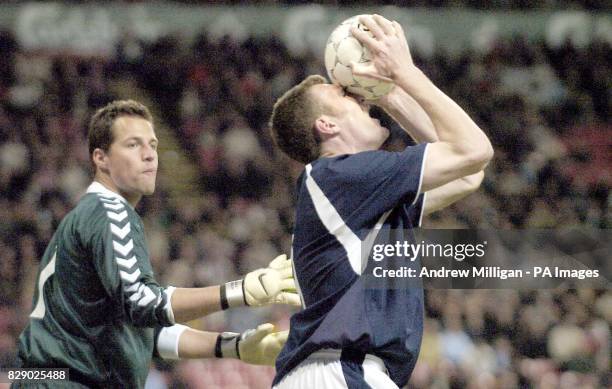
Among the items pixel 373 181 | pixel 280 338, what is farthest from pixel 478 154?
pixel 280 338

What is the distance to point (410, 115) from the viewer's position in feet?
13.6

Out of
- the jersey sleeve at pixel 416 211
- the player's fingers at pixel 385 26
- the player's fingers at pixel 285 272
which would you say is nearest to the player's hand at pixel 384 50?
the player's fingers at pixel 385 26

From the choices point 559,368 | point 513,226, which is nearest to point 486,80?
point 513,226

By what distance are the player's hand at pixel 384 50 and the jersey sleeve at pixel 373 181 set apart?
0.28 meters

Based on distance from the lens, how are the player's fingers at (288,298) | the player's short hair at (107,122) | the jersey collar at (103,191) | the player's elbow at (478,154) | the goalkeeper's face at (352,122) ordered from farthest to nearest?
1. the player's short hair at (107,122)
2. the jersey collar at (103,191)
3. the player's fingers at (288,298)
4. the goalkeeper's face at (352,122)
5. the player's elbow at (478,154)

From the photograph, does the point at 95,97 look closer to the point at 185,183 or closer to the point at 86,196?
the point at 185,183

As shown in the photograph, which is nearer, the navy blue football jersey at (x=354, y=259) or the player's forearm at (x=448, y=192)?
the navy blue football jersey at (x=354, y=259)

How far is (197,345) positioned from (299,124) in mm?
1487

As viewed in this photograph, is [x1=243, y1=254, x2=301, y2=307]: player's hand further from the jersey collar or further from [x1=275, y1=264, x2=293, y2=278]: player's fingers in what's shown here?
the jersey collar

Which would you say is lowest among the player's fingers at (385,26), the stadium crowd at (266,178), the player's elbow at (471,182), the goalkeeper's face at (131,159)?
the stadium crowd at (266,178)

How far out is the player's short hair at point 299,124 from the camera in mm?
3955

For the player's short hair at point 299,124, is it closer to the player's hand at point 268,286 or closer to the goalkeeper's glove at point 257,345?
the player's hand at point 268,286

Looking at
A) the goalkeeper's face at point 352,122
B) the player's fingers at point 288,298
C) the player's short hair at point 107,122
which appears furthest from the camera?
the player's short hair at point 107,122

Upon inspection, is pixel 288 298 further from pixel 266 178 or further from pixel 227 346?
pixel 266 178
